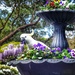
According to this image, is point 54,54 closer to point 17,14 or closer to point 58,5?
point 58,5

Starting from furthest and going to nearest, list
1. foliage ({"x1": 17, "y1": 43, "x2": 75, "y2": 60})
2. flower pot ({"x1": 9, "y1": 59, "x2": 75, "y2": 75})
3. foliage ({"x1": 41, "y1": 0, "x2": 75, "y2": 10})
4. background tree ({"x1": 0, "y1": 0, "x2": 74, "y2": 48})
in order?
background tree ({"x1": 0, "y1": 0, "x2": 74, "y2": 48}) → foliage ({"x1": 41, "y1": 0, "x2": 75, "y2": 10}) → foliage ({"x1": 17, "y1": 43, "x2": 75, "y2": 60}) → flower pot ({"x1": 9, "y1": 59, "x2": 75, "y2": 75})

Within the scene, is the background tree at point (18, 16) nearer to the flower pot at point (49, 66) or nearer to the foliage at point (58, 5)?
the foliage at point (58, 5)

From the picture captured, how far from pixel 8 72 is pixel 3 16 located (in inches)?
429

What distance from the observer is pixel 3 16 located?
19672mm

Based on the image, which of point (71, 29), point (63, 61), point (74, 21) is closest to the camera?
point (63, 61)

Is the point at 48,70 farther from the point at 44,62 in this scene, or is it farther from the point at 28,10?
the point at 28,10

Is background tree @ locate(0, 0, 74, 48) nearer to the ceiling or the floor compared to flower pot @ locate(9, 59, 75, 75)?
nearer to the ceiling

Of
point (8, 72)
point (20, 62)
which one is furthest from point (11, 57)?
point (20, 62)

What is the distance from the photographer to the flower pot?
13.1 feet

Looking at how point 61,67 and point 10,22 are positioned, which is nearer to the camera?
point 61,67

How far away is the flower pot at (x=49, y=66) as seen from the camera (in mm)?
3984

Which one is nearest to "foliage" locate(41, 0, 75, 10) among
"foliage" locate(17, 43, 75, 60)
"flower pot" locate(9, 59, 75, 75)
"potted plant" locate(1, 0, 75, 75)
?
"potted plant" locate(1, 0, 75, 75)

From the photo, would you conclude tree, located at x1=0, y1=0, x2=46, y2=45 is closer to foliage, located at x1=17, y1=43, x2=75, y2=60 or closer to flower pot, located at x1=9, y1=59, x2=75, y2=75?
foliage, located at x1=17, y1=43, x2=75, y2=60

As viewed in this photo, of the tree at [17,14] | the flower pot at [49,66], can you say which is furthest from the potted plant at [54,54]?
the tree at [17,14]
